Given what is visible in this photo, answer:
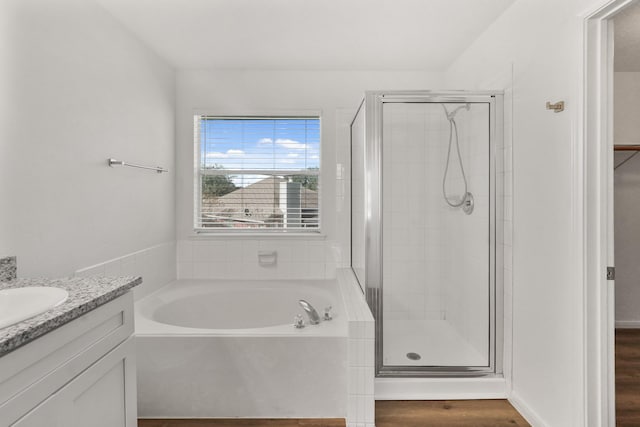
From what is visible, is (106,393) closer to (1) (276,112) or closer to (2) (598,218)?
(2) (598,218)

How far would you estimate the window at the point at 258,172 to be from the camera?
318cm

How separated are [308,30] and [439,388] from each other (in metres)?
2.43

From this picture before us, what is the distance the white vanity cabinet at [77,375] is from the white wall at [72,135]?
2.41 feet

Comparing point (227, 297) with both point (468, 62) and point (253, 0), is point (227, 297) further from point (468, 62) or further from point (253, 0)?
point (468, 62)

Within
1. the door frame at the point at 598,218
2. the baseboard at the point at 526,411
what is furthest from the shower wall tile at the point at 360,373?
the door frame at the point at 598,218

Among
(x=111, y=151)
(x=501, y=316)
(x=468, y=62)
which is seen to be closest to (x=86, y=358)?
(x=111, y=151)

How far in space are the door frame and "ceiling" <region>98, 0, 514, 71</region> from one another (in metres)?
0.80

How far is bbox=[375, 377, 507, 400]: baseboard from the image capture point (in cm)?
209

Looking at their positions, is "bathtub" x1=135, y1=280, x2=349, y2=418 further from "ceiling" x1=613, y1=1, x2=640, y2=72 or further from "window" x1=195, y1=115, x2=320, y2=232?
"ceiling" x1=613, y1=1, x2=640, y2=72

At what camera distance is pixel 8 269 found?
147 centimetres

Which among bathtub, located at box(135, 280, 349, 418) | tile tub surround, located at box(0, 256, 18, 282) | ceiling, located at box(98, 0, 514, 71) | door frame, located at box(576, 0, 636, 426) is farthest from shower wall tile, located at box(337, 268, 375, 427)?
ceiling, located at box(98, 0, 514, 71)

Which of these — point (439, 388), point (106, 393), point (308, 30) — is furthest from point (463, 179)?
point (106, 393)

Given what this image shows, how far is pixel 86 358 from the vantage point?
1.07 m

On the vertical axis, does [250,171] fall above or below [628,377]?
above
